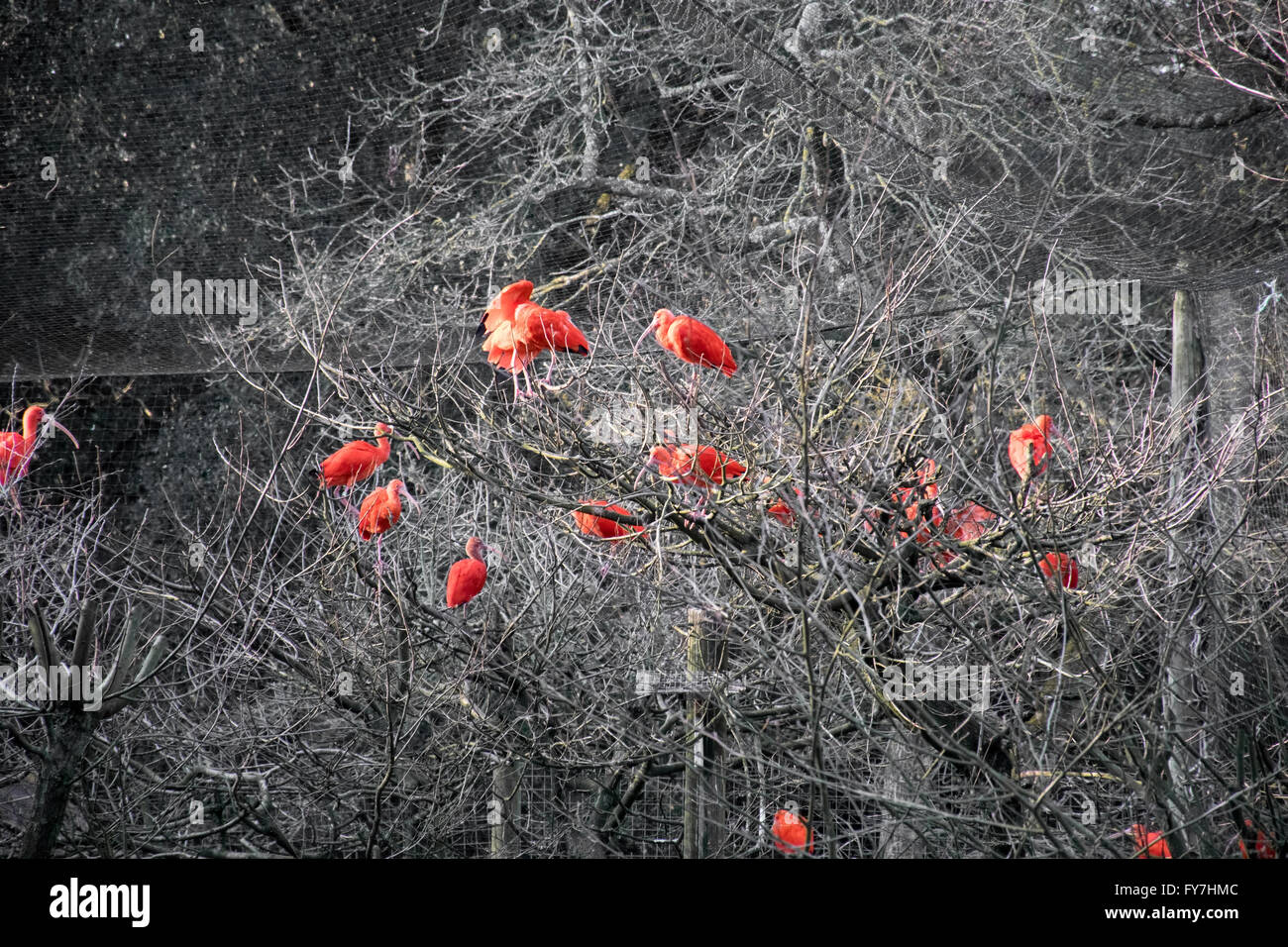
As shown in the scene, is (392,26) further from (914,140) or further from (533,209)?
(914,140)

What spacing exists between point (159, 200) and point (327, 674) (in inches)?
107

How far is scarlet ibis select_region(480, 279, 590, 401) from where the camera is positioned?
198 cm

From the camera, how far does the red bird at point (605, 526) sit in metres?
1.94

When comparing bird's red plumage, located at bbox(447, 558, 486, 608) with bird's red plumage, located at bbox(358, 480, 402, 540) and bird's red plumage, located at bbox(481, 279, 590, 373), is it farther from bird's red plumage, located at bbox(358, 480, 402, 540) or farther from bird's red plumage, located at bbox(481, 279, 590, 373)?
bird's red plumage, located at bbox(481, 279, 590, 373)

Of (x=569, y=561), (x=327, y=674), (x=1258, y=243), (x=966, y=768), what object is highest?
(x=1258, y=243)

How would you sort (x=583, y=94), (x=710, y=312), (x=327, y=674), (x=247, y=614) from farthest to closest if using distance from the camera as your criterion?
(x=583, y=94)
(x=710, y=312)
(x=327, y=674)
(x=247, y=614)

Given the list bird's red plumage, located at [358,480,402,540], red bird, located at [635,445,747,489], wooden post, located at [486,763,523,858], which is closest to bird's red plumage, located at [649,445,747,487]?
red bird, located at [635,445,747,489]

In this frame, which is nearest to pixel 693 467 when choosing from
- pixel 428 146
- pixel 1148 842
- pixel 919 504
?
pixel 919 504

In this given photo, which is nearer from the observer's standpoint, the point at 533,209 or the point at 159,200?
the point at 159,200

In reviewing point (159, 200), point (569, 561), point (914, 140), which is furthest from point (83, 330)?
point (914, 140)

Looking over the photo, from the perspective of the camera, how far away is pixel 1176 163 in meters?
3.10

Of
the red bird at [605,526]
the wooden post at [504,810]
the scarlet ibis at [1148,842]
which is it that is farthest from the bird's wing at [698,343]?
the wooden post at [504,810]

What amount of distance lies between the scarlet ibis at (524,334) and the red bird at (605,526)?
0.21m

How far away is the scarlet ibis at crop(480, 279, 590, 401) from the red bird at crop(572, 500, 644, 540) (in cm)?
21
